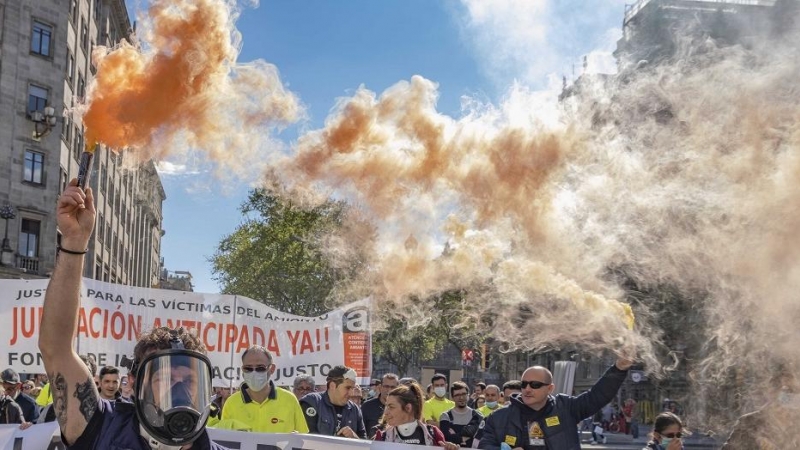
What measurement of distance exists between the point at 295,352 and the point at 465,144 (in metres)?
4.04

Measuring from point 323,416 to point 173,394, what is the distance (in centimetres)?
624

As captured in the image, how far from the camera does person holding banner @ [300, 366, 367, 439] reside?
926cm

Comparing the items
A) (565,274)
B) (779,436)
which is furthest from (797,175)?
(779,436)

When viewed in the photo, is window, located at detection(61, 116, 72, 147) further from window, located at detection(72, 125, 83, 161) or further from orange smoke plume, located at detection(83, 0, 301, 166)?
orange smoke plume, located at detection(83, 0, 301, 166)

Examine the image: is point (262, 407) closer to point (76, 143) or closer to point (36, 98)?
point (36, 98)

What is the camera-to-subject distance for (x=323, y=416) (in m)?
9.29

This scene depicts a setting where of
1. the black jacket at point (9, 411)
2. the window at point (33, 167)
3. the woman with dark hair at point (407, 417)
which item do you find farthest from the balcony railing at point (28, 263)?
the woman with dark hair at point (407, 417)

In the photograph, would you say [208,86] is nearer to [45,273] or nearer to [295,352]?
[295,352]

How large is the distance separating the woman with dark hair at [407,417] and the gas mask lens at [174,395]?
15.3 feet

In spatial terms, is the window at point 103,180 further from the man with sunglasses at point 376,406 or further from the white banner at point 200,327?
the man with sunglasses at point 376,406

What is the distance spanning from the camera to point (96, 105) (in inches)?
324

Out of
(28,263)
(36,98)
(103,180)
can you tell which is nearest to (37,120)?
(36,98)

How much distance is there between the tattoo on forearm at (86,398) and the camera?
3.37 m

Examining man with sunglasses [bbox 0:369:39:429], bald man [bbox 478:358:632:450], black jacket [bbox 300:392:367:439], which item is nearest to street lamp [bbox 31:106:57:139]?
man with sunglasses [bbox 0:369:39:429]
